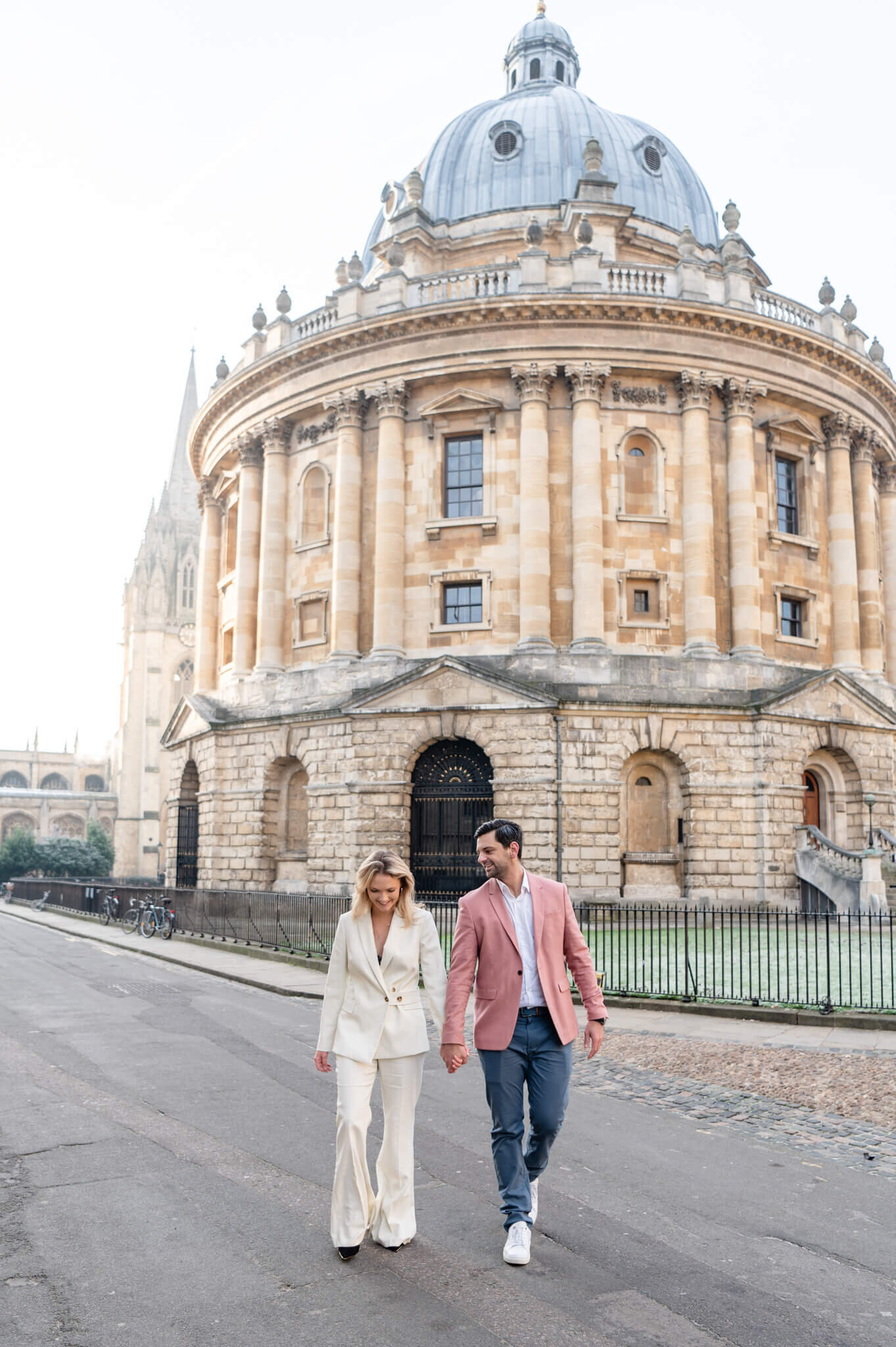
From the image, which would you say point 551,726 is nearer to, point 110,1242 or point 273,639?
point 273,639

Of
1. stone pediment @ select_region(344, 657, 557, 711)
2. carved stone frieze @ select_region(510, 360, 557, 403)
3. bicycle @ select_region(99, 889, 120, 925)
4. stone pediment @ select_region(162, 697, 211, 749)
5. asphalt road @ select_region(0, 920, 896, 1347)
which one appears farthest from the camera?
stone pediment @ select_region(162, 697, 211, 749)

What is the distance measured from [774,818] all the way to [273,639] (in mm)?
15292

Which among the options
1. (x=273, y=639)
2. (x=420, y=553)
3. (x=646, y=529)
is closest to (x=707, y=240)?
(x=646, y=529)

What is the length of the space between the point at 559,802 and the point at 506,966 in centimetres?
2140

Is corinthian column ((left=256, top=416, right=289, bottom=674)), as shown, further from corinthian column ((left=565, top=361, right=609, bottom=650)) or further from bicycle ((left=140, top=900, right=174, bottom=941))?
corinthian column ((left=565, top=361, right=609, bottom=650))

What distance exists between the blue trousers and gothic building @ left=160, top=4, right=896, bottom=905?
2077cm

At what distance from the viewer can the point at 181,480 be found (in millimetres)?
105938

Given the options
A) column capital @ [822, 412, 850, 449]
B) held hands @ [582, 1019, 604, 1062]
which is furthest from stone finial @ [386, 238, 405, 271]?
held hands @ [582, 1019, 604, 1062]

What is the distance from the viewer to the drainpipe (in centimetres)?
2636

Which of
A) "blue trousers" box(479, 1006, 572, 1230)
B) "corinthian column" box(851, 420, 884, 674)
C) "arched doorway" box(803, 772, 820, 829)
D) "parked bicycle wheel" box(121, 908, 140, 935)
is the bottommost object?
"parked bicycle wheel" box(121, 908, 140, 935)

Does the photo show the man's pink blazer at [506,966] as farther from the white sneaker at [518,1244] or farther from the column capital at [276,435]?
the column capital at [276,435]

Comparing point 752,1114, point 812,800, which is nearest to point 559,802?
point 812,800

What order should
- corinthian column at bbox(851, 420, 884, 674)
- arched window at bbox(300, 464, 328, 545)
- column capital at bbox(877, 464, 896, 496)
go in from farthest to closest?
column capital at bbox(877, 464, 896, 496) < arched window at bbox(300, 464, 328, 545) < corinthian column at bbox(851, 420, 884, 674)

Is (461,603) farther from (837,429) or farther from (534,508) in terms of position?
(837,429)
